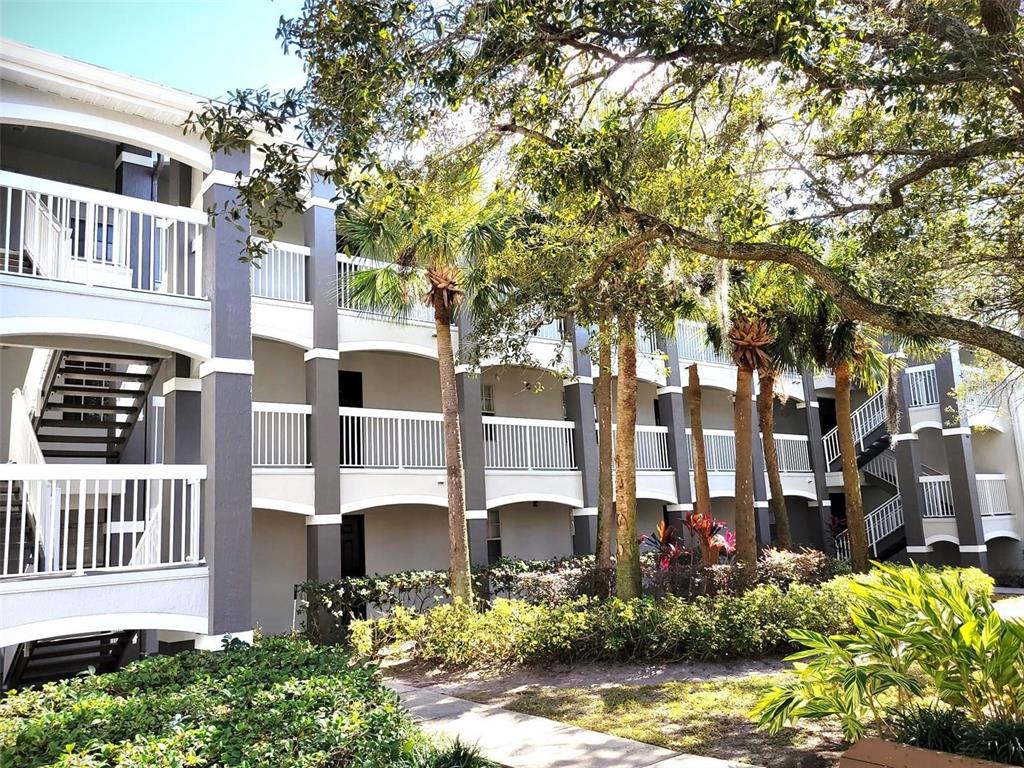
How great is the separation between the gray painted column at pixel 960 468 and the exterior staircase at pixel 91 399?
2060cm

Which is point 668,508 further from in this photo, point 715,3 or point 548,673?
point 715,3

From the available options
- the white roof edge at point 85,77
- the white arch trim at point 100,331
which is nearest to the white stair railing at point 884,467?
the white arch trim at point 100,331

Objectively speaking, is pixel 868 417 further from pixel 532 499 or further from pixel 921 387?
pixel 532 499

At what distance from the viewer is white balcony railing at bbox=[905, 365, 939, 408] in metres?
23.7

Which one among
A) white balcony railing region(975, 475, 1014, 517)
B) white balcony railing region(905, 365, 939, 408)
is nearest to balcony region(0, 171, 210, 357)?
white balcony railing region(905, 365, 939, 408)

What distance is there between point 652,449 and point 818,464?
774 cm

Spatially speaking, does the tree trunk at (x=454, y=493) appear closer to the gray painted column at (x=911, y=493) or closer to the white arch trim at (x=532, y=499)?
the white arch trim at (x=532, y=499)

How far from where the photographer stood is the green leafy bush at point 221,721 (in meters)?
4.49

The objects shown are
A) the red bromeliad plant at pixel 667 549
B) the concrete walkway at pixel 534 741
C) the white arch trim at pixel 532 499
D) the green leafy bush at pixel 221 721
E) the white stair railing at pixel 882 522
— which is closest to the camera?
the green leafy bush at pixel 221 721

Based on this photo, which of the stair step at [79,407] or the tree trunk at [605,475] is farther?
the tree trunk at [605,475]

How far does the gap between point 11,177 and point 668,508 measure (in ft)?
58.2

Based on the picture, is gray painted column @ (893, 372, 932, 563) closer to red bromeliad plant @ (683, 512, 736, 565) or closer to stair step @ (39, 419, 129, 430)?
red bromeliad plant @ (683, 512, 736, 565)

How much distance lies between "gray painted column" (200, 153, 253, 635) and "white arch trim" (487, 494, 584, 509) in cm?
799

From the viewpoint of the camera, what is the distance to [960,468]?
74.7 feet
